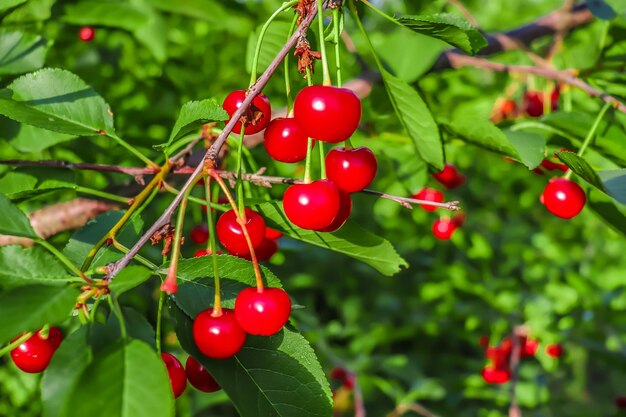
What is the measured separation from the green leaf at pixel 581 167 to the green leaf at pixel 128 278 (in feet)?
2.48

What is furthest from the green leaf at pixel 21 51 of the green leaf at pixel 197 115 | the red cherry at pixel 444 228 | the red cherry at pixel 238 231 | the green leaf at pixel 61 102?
the red cherry at pixel 444 228

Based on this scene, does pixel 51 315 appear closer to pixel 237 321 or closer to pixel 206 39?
pixel 237 321

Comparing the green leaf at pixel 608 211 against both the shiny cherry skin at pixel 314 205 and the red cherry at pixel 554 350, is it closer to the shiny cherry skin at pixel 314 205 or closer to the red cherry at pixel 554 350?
the shiny cherry skin at pixel 314 205

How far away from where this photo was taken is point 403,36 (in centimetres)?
212

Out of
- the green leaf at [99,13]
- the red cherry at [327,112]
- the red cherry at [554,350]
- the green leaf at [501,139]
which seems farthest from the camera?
the red cherry at [554,350]

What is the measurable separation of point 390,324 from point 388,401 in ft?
1.72

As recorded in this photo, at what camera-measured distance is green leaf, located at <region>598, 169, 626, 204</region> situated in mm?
1206

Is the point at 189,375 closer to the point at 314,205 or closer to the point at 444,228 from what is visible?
the point at 314,205

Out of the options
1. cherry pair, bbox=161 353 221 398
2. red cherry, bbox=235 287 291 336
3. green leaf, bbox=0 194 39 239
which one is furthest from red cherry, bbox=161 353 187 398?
green leaf, bbox=0 194 39 239

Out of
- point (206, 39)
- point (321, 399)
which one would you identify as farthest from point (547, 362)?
point (321, 399)

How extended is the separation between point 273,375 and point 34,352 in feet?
1.19

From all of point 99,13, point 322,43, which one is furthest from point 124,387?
point 99,13

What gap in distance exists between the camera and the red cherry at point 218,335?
3.12 feet

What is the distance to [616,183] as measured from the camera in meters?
1.25
